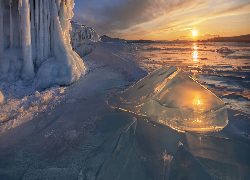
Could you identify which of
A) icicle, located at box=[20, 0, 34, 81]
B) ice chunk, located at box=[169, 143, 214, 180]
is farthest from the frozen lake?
icicle, located at box=[20, 0, 34, 81]

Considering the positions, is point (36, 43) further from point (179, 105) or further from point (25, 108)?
point (179, 105)

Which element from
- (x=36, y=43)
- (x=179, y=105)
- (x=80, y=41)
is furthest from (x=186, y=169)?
(x=80, y=41)

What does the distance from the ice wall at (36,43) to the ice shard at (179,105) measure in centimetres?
226

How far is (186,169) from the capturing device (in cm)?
98

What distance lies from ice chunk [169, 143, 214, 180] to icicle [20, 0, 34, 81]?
146 inches

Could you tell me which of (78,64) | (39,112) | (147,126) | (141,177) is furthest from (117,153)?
(78,64)

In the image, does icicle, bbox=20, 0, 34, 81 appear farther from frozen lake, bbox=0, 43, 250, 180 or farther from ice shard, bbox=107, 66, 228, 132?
ice shard, bbox=107, 66, 228, 132

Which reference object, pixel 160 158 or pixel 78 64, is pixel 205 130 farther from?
pixel 78 64

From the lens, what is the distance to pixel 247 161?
1.12m

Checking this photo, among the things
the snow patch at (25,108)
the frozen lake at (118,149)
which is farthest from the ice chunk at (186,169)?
the snow patch at (25,108)

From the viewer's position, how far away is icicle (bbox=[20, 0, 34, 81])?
10.3 ft

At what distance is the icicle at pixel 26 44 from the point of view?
10.3ft

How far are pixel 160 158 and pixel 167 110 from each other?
0.71 meters

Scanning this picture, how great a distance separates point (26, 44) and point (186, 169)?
154 inches
